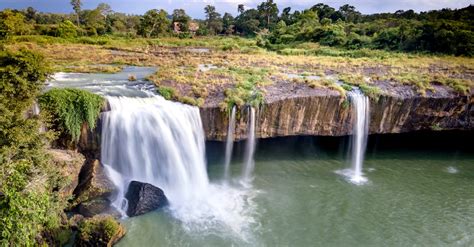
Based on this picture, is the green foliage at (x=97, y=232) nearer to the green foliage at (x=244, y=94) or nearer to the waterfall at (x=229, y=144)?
the waterfall at (x=229, y=144)

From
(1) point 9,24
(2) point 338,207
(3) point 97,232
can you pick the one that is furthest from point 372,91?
(1) point 9,24

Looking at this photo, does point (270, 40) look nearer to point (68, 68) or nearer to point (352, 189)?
point (68, 68)

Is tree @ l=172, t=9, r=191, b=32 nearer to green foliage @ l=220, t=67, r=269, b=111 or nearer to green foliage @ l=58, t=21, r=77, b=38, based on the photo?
green foliage @ l=58, t=21, r=77, b=38

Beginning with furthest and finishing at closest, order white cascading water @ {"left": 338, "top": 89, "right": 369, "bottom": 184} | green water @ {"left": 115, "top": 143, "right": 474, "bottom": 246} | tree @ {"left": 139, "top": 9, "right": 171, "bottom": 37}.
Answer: tree @ {"left": 139, "top": 9, "right": 171, "bottom": 37}, white cascading water @ {"left": 338, "top": 89, "right": 369, "bottom": 184}, green water @ {"left": 115, "top": 143, "right": 474, "bottom": 246}

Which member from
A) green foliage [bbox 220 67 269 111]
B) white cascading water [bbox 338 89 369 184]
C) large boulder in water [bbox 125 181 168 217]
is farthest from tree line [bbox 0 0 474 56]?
large boulder in water [bbox 125 181 168 217]

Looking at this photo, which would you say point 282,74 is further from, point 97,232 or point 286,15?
point 286,15
